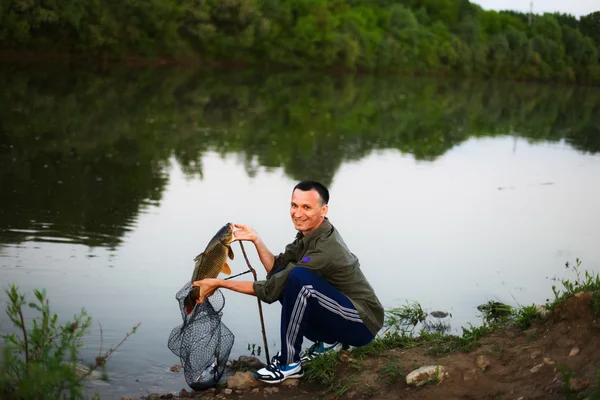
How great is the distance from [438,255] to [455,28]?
90.6 meters

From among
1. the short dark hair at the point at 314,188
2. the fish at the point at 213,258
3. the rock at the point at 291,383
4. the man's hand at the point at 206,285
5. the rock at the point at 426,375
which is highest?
the short dark hair at the point at 314,188

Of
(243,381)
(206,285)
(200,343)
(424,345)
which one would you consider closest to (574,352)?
(424,345)

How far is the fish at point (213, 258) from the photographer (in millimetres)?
5734

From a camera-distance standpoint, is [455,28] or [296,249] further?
[455,28]

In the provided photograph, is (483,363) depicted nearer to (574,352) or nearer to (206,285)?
(574,352)

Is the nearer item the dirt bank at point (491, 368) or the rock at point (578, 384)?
the rock at point (578, 384)

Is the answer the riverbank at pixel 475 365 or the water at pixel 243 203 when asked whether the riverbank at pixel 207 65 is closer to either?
the water at pixel 243 203

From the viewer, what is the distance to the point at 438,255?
424 inches

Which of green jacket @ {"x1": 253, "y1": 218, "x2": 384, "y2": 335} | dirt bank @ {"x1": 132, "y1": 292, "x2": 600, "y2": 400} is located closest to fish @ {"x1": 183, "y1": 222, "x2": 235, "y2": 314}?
green jacket @ {"x1": 253, "y1": 218, "x2": 384, "y2": 335}

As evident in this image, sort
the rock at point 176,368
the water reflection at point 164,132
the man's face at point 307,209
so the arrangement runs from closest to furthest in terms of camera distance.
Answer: the man's face at point 307,209
the rock at point 176,368
the water reflection at point 164,132

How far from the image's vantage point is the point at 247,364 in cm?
664

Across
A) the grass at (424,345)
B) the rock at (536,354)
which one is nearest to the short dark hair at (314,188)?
the grass at (424,345)

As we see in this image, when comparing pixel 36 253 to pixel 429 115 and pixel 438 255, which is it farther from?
pixel 429 115

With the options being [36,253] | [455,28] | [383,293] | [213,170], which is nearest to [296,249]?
[383,293]
